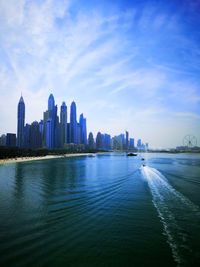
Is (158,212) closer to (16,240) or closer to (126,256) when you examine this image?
(126,256)

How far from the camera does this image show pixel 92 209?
1483 cm

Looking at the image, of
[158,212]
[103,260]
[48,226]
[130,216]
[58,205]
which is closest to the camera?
[103,260]

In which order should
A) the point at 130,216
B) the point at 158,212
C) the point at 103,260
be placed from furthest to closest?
1. the point at 158,212
2. the point at 130,216
3. the point at 103,260

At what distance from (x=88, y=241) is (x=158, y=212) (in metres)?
7.96

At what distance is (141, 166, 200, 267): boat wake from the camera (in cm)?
805

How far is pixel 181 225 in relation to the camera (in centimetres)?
1152

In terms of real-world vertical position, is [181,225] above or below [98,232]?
below

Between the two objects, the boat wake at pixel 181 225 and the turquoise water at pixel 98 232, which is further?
the boat wake at pixel 181 225

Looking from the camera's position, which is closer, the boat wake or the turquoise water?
the turquoise water

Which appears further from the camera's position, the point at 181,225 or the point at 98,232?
the point at 181,225

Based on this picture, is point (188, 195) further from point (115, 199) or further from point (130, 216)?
point (130, 216)

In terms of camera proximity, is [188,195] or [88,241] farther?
[188,195]

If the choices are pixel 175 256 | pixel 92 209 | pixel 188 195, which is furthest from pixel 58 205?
pixel 188 195

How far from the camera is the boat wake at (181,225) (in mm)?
8055
